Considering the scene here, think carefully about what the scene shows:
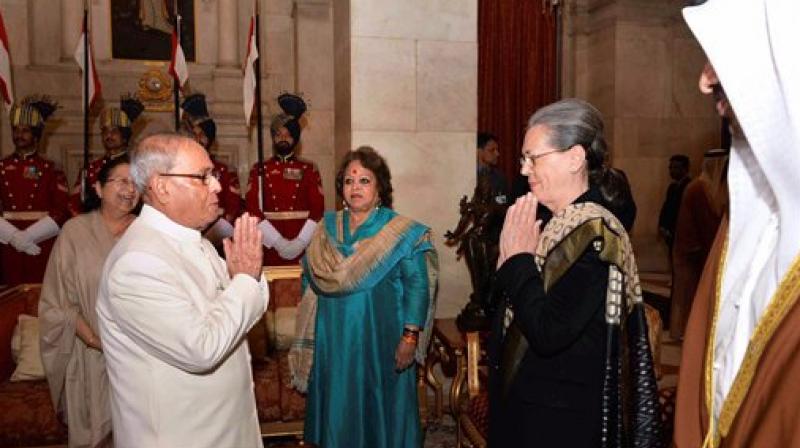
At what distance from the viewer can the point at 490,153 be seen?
271 inches

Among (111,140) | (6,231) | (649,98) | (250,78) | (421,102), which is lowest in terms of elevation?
(6,231)

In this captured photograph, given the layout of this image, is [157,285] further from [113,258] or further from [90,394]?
[90,394]

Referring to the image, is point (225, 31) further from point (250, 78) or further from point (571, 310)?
point (571, 310)

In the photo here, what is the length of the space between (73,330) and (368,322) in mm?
1372

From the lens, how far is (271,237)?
5645 mm

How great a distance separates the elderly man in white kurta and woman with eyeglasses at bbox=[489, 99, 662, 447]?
2.53ft

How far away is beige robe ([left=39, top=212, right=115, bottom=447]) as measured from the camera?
10.2 ft

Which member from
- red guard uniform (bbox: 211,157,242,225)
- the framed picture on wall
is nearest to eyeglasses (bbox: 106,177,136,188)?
red guard uniform (bbox: 211,157,242,225)

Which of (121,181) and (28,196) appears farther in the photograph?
(28,196)

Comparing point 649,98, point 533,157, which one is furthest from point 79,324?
point 649,98

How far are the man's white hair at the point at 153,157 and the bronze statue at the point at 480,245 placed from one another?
1947 millimetres

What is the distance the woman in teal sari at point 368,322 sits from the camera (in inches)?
121

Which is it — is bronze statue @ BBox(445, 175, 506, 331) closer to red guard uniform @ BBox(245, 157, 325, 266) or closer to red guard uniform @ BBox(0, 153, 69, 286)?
red guard uniform @ BBox(245, 157, 325, 266)

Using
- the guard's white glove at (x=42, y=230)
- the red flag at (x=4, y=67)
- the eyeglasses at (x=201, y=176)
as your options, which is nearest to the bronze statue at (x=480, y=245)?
the eyeglasses at (x=201, y=176)
